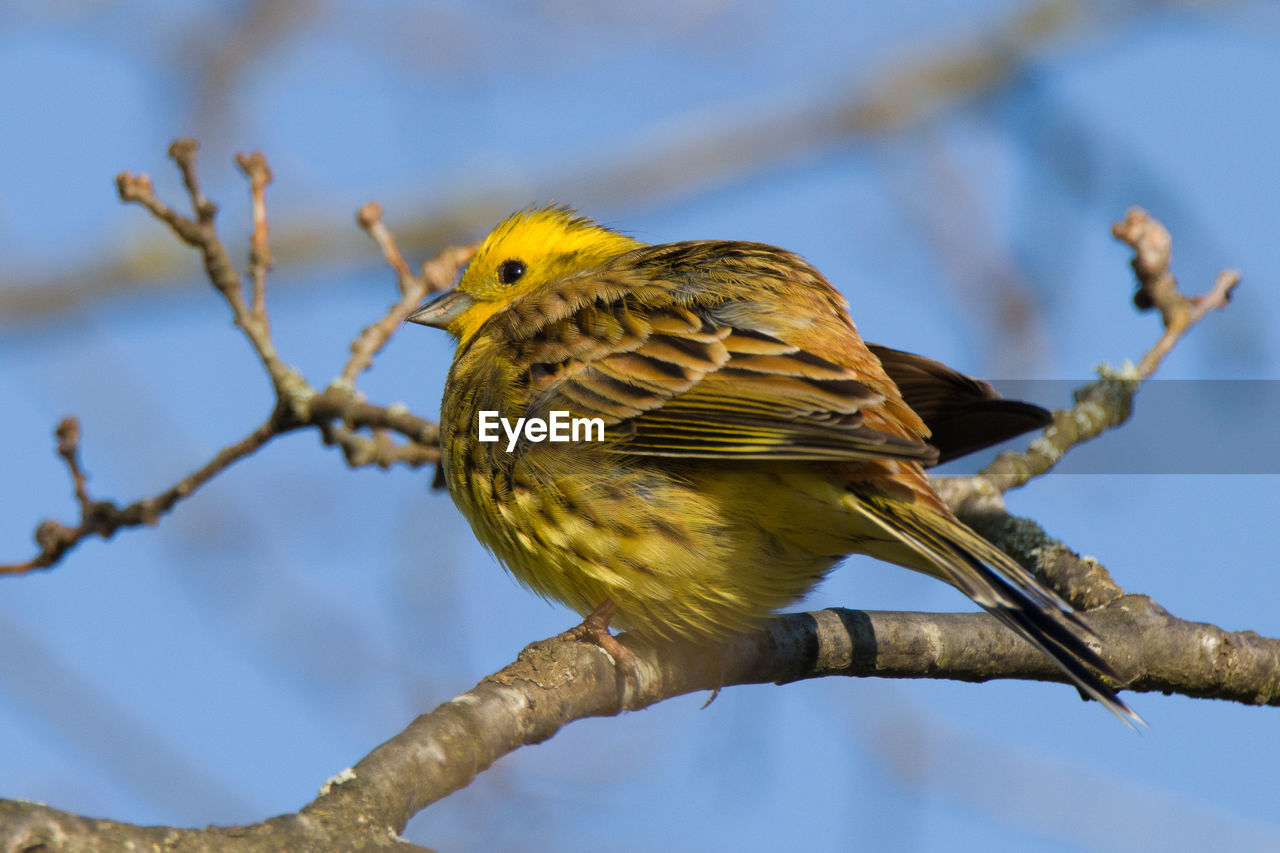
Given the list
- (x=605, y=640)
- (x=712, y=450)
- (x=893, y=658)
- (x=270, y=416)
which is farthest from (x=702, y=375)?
(x=270, y=416)

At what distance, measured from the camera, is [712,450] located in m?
3.47

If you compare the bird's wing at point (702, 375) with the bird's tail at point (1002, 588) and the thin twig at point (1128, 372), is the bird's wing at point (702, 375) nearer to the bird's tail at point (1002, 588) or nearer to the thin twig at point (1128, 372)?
the bird's tail at point (1002, 588)

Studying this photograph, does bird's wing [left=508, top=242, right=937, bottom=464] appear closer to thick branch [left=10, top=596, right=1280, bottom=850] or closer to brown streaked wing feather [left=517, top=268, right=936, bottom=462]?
brown streaked wing feather [left=517, top=268, right=936, bottom=462]

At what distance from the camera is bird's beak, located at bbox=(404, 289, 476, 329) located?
4.96m

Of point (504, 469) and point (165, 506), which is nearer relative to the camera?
point (504, 469)

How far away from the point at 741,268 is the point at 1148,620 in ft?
5.05

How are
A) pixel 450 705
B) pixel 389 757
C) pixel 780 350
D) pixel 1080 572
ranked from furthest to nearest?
pixel 1080 572, pixel 780 350, pixel 450 705, pixel 389 757

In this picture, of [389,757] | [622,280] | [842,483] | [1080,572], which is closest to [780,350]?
[842,483]

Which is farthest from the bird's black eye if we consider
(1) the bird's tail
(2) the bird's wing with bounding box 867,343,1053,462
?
(1) the bird's tail

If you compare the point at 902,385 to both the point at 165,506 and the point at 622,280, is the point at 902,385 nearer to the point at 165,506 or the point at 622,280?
the point at 622,280

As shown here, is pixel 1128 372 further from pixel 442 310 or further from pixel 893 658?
pixel 442 310

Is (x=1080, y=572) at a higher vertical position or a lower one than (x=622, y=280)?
lower

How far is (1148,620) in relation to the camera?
150 inches

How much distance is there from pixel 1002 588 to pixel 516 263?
2.51 meters
